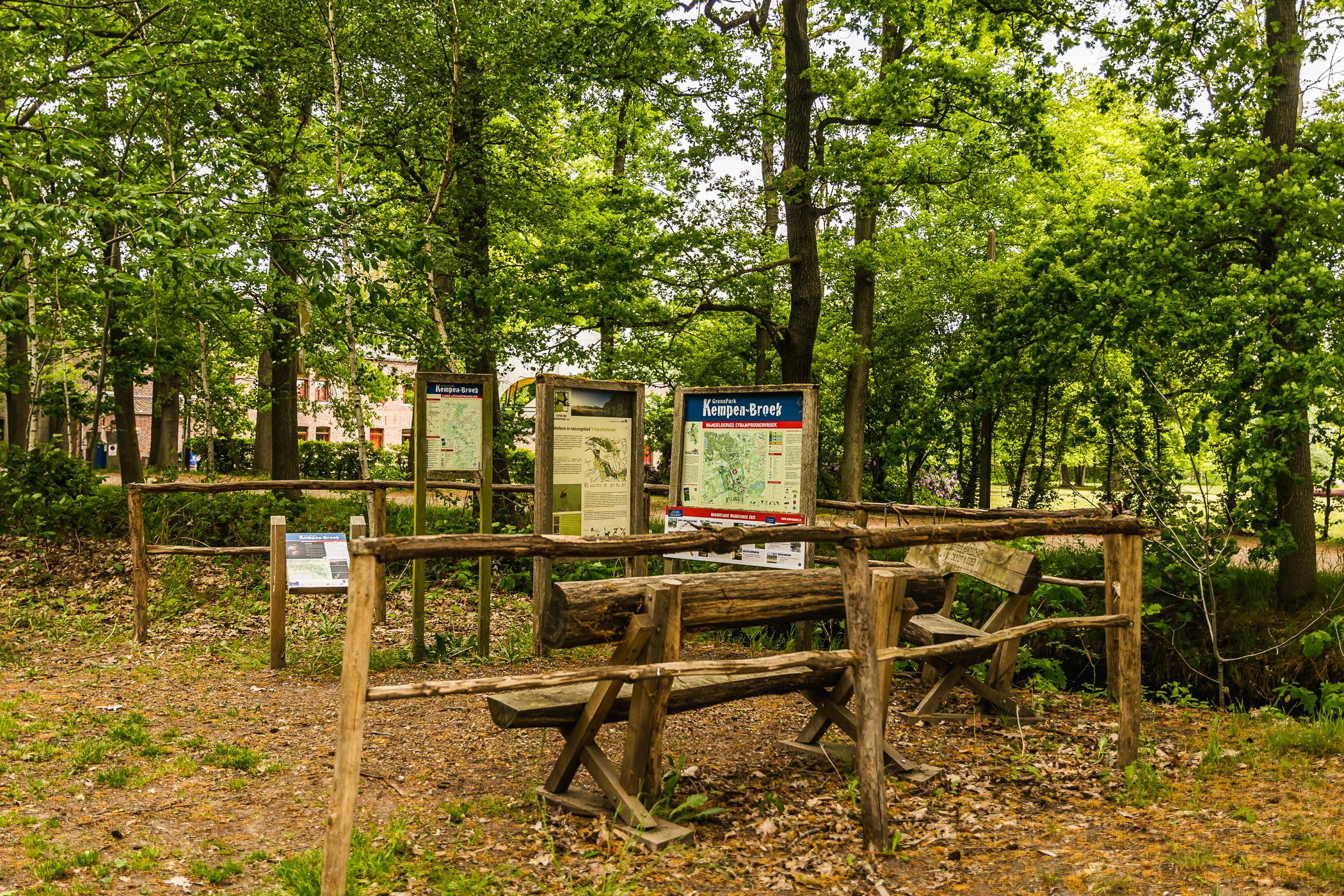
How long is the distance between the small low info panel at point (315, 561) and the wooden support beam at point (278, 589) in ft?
0.18

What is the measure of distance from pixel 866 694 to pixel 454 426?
167 inches

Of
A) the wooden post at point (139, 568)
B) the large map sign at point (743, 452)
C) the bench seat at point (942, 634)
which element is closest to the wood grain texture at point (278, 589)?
the wooden post at point (139, 568)

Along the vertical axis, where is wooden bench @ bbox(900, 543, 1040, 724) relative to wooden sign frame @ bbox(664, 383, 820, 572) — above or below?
below

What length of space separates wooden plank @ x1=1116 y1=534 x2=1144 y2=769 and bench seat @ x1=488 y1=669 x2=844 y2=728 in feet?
5.28

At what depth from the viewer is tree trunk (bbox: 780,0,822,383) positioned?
11.4m

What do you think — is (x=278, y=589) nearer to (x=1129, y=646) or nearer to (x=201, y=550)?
(x=201, y=550)

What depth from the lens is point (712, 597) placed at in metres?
4.19

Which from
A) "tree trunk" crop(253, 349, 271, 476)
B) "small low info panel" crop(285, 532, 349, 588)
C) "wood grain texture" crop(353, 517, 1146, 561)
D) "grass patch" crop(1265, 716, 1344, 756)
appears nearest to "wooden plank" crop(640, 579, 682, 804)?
"wood grain texture" crop(353, 517, 1146, 561)

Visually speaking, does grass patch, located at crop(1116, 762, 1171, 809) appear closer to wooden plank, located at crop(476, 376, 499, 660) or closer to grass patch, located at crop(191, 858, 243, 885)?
grass patch, located at crop(191, 858, 243, 885)

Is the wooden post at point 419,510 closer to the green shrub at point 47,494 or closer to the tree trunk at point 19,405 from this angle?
the green shrub at point 47,494

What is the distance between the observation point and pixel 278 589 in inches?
268

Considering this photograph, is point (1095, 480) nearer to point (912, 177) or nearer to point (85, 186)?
point (912, 177)

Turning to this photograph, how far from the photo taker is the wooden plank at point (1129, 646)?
5.04 meters

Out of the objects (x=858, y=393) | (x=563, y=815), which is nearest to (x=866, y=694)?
(x=563, y=815)
